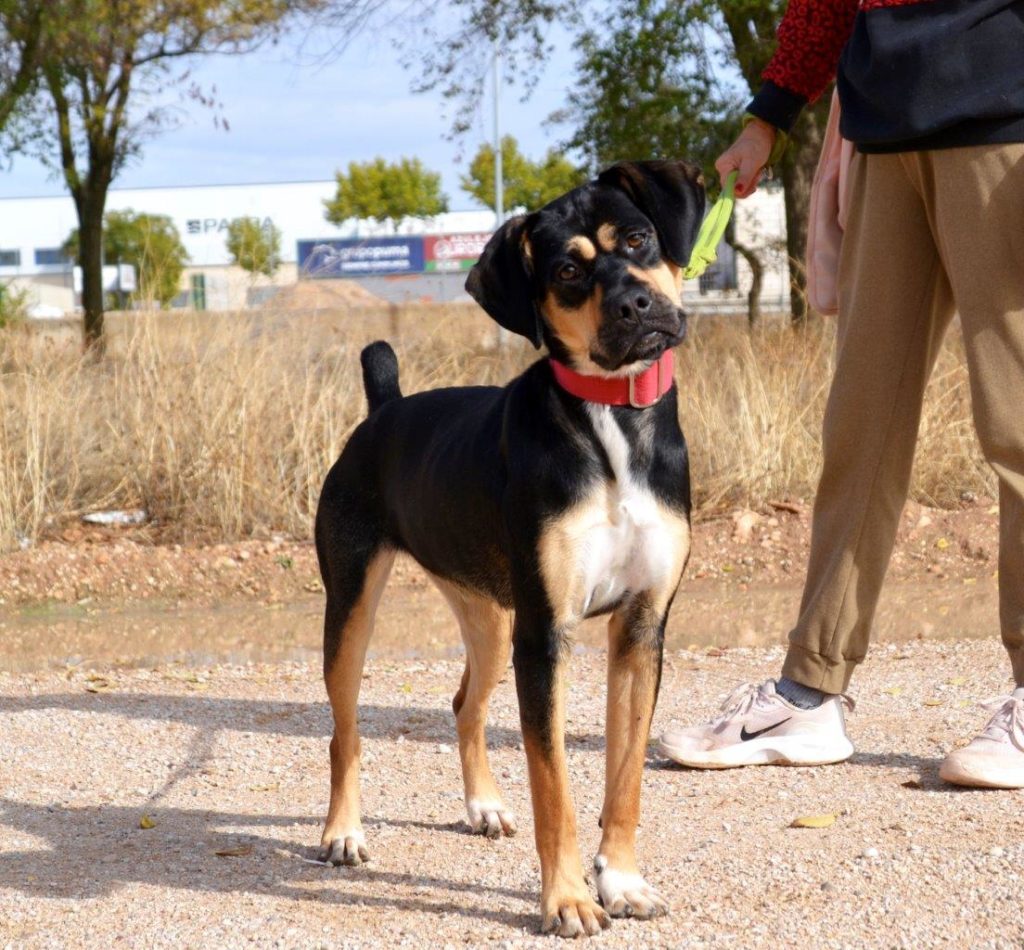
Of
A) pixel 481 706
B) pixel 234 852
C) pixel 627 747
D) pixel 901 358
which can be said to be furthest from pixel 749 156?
pixel 234 852

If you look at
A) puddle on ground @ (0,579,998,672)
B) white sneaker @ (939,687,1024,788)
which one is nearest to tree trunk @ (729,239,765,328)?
puddle on ground @ (0,579,998,672)

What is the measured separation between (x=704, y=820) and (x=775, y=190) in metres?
16.9

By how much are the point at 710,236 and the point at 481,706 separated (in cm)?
146

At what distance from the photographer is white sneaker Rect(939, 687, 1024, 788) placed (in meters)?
3.92

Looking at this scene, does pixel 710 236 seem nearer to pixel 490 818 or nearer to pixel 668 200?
pixel 668 200

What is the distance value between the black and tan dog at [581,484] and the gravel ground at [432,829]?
9.7 inches

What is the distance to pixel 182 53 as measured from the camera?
17141 millimetres

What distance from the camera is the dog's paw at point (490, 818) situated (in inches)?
154

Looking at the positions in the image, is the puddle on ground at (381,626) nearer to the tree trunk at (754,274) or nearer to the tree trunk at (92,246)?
the tree trunk at (754,274)

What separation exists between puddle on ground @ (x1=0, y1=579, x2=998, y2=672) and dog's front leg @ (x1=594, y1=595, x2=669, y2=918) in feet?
10.9

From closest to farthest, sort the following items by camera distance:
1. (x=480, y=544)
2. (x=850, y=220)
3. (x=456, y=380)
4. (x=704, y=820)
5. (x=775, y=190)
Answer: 1. (x=480, y=544)
2. (x=704, y=820)
3. (x=850, y=220)
4. (x=456, y=380)
5. (x=775, y=190)

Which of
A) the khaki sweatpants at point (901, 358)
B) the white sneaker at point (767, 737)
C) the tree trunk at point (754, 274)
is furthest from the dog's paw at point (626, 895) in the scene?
the tree trunk at point (754, 274)

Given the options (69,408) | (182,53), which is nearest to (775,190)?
(182,53)

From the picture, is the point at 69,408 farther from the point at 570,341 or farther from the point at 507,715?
the point at 570,341
